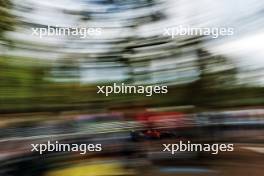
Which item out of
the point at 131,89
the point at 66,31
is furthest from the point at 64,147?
the point at 66,31

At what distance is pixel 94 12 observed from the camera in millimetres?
2562

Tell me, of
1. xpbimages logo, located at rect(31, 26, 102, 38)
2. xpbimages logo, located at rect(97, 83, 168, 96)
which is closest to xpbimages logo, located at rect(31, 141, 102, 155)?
xpbimages logo, located at rect(97, 83, 168, 96)

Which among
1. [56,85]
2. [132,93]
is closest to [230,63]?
[132,93]

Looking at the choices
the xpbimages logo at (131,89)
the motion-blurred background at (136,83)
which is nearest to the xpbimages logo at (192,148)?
the motion-blurred background at (136,83)

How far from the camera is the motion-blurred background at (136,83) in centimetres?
251

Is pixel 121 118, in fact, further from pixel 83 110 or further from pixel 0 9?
pixel 0 9

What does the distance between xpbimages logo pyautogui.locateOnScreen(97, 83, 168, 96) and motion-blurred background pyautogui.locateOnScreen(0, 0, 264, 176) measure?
0.08 feet

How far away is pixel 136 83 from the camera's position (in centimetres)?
254

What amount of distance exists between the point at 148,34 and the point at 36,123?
2.58ft

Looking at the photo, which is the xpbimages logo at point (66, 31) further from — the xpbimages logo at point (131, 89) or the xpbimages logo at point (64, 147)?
the xpbimages logo at point (64, 147)

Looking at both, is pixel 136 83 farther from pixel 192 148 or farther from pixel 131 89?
pixel 192 148

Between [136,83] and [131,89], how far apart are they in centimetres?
4

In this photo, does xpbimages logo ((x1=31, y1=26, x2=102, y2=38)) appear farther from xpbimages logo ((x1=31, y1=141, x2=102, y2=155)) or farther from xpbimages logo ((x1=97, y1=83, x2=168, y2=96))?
xpbimages logo ((x1=31, y1=141, x2=102, y2=155))

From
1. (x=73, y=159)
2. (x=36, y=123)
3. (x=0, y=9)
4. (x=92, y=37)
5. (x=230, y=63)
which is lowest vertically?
(x=73, y=159)
